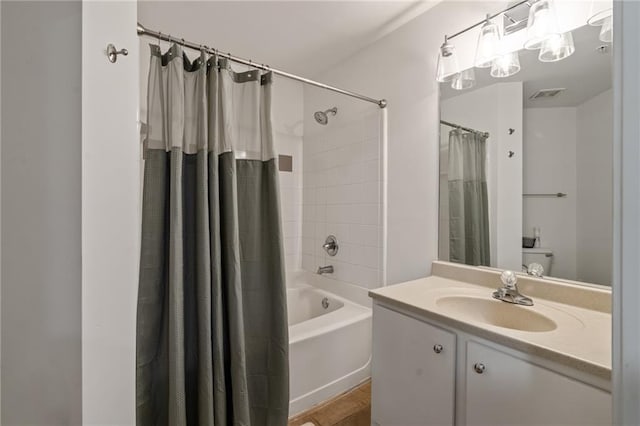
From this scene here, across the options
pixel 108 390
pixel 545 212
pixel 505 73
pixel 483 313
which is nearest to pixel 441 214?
pixel 545 212

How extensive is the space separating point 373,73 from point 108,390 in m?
2.09

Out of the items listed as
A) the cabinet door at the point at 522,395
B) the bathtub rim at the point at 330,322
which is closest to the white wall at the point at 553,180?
the cabinet door at the point at 522,395

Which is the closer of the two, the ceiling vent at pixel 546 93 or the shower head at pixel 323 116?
the ceiling vent at pixel 546 93

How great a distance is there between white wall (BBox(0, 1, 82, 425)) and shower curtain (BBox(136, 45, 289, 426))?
0.51 m

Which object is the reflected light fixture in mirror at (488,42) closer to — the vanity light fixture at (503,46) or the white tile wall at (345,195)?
the vanity light fixture at (503,46)

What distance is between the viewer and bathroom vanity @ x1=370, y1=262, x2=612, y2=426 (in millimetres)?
688

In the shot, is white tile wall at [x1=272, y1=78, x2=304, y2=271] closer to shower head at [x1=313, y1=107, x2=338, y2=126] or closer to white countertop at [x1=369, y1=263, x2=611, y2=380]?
shower head at [x1=313, y1=107, x2=338, y2=126]

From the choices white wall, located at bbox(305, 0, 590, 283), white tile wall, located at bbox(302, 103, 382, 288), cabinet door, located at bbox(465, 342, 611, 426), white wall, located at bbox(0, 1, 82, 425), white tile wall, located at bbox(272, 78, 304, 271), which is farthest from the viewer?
white tile wall, located at bbox(272, 78, 304, 271)

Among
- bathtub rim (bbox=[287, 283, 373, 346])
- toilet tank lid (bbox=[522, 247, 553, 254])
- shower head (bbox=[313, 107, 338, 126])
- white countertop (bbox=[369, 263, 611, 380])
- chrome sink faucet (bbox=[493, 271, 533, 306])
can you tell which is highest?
shower head (bbox=[313, 107, 338, 126])

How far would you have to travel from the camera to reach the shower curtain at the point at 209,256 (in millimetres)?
1002

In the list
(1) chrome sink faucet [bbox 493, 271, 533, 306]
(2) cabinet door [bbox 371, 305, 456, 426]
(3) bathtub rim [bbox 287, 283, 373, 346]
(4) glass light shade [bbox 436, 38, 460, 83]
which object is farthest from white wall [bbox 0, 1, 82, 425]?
(4) glass light shade [bbox 436, 38, 460, 83]

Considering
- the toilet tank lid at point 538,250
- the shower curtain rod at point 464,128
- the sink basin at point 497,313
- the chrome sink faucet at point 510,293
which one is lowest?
the sink basin at point 497,313

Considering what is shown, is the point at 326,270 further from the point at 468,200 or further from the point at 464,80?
the point at 464,80

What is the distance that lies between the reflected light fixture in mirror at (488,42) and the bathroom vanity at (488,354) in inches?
39.7
